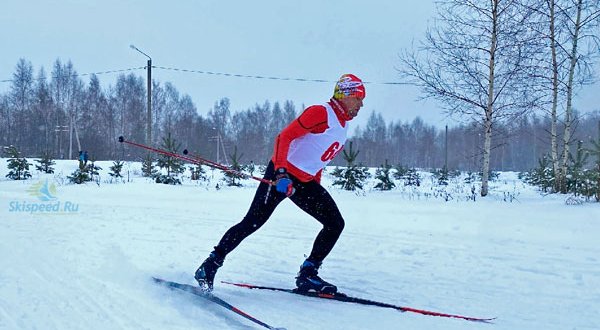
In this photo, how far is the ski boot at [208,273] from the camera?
3.27m

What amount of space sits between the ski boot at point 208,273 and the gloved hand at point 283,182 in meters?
0.74

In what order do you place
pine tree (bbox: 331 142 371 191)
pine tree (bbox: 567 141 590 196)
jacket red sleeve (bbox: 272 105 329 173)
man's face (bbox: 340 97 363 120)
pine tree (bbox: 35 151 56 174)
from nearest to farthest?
jacket red sleeve (bbox: 272 105 329 173)
man's face (bbox: 340 97 363 120)
pine tree (bbox: 567 141 590 196)
pine tree (bbox: 331 142 371 191)
pine tree (bbox: 35 151 56 174)

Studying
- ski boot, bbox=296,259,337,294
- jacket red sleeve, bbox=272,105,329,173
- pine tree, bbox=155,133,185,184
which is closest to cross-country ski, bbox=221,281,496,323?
ski boot, bbox=296,259,337,294

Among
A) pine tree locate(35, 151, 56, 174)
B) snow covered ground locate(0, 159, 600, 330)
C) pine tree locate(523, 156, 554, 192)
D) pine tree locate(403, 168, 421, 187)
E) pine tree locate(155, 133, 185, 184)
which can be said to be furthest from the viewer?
pine tree locate(403, 168, 421, 187)

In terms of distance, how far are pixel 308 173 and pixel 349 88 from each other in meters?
0.72

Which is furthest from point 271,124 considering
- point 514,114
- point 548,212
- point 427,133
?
point 548,212

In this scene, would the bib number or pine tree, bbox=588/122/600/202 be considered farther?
pine tree, bbox=588/122/600/202

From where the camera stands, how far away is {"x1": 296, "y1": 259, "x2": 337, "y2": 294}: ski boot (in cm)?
344

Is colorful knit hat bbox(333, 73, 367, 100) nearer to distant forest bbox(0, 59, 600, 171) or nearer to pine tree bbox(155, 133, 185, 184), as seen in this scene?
pine tree bbox(155, 133, 185, 184)

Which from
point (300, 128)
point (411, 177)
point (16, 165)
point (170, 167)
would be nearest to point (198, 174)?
point (170, 167)

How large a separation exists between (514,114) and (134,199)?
10990mm

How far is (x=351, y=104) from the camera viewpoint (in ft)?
11.4

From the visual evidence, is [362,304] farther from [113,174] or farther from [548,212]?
[113,174]

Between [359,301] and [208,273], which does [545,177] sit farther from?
[208,273]
